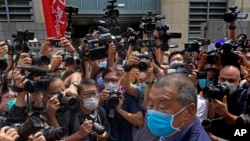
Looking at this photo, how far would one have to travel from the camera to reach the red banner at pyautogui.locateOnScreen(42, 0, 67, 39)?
4742 mm

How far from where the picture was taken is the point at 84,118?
2695 mm

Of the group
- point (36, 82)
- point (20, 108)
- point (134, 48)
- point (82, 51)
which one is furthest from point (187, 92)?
point (134, 48)

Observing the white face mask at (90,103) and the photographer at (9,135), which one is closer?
the photographer at (9,135)

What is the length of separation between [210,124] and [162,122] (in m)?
0.72

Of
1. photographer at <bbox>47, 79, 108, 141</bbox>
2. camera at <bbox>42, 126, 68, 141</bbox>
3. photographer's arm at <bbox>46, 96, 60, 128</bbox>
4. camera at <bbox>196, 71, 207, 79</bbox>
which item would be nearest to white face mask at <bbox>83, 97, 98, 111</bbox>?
photographer at <bbox>47, 79, 108, 141</bbox>

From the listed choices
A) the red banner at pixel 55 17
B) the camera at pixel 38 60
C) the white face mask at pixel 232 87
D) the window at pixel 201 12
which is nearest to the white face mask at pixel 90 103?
the camera at pixel 38 60

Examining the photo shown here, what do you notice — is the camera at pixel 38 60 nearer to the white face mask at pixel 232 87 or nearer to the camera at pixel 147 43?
the camera at pixel 147 43

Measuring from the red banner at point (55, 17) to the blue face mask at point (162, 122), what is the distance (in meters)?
3.19

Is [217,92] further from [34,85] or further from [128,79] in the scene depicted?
[34,85]

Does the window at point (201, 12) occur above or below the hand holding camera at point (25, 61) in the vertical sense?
above

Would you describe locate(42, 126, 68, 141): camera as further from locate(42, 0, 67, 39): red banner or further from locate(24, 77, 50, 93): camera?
locate(42, 0, 67, 39): red banner

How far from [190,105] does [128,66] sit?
1.30 m

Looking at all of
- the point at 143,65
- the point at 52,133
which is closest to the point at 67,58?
the point at 143,65

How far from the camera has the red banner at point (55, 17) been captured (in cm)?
474
